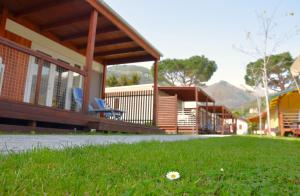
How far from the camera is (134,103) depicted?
41.3ft

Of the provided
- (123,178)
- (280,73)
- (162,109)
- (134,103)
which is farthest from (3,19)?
(280,73)

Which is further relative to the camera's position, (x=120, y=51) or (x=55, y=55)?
(x=120, y=51)

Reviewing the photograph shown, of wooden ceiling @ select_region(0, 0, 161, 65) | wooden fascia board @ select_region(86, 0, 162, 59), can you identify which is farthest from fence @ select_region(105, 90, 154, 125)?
wooden fascia board @ select_region(86, 0, 162, 59)

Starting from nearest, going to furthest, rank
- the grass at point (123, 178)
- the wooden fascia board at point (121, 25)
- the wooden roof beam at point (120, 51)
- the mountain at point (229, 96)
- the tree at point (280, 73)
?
the grass at point (123, 178) → the wooden fascia board at point (121, 25) → the wooden roof beam at point (120, 51) → the tree at point (280, 73) → the mountain at point (229, 96)

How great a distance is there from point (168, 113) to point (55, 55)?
7279 millimetres

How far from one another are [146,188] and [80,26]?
7353 mm

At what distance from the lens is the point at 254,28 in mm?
18812

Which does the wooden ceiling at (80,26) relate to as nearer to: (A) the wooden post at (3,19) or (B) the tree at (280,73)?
(A) the wooden post at (3,19)

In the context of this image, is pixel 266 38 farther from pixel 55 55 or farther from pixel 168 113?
pixel 55 55

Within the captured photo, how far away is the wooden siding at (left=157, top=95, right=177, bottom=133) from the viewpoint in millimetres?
14241

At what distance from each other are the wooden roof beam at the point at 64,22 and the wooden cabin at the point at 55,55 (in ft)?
0.09

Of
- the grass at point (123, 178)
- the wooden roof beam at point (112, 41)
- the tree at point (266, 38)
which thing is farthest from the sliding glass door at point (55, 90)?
the tree at point (266, 38)

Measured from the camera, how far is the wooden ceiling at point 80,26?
6574 mm

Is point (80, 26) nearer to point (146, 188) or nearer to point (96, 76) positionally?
point (96, 76)
